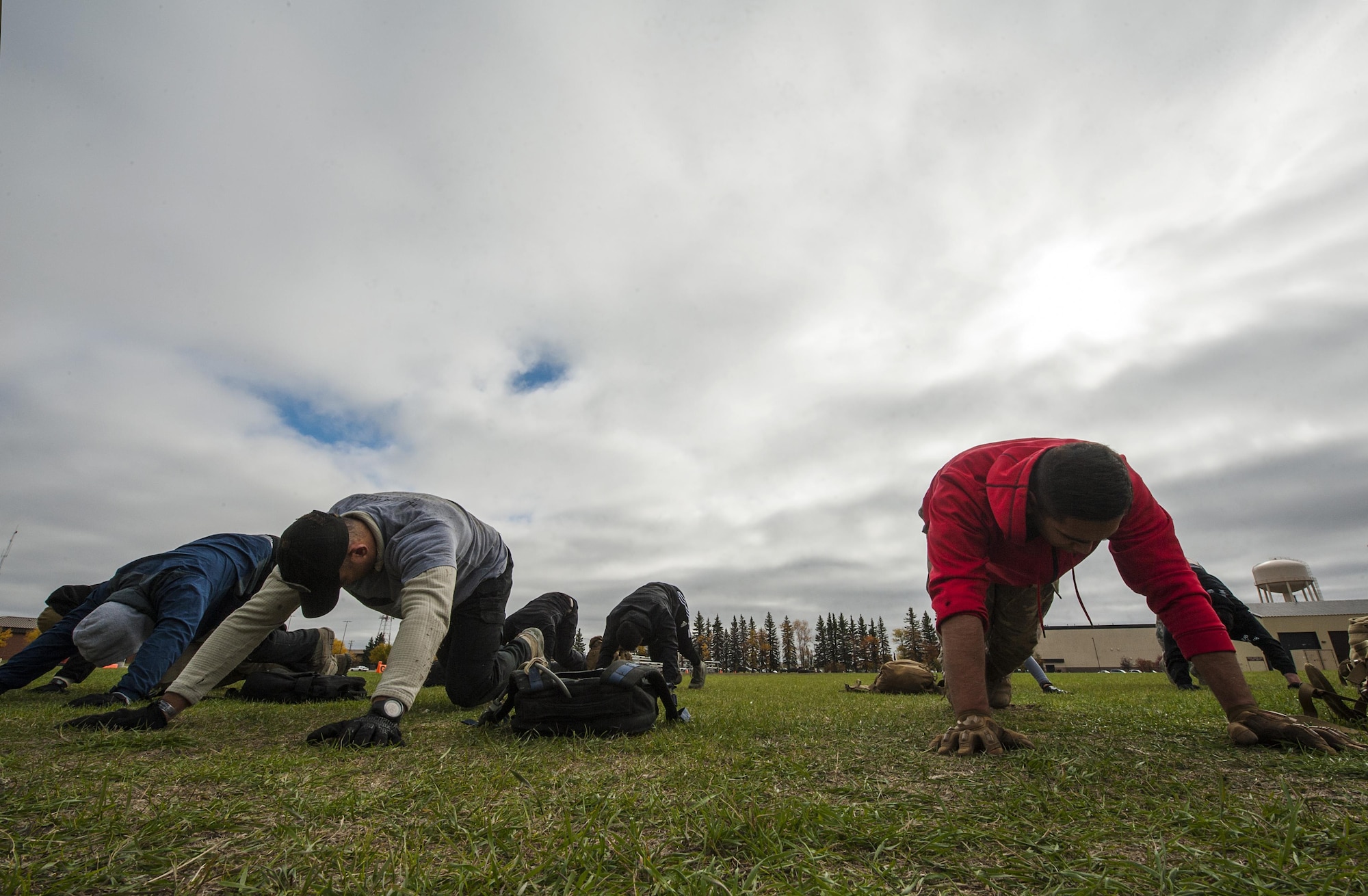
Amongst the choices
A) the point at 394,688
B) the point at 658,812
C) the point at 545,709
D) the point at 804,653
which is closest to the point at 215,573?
the point at 394,688

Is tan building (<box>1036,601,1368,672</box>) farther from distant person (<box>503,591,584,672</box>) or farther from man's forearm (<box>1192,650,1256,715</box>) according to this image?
man's forearm (<box>1192,650,1256,715</box>)

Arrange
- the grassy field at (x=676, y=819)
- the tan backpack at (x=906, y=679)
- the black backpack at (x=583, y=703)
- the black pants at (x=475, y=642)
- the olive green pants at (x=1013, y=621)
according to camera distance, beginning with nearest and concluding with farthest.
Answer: the grassy field at (x=676, y=819), the black backpack at (x=583, y=703), the olive green pants at (x=1013, y=621), the black pants at (x=475, y=642), the tan backpack at (x=906, y=679)

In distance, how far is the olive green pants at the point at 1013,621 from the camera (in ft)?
14.0

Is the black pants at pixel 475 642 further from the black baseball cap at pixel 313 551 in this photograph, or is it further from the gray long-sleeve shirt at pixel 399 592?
the black baseball cap at pixel 313 551

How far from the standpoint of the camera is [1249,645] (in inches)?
1106

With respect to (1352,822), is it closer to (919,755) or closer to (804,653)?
(919,755)

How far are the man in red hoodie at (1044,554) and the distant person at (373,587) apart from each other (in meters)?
2.78

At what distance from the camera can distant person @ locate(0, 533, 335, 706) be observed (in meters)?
4.82

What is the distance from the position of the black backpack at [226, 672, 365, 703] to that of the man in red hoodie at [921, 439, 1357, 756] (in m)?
5.63

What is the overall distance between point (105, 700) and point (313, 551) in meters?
3.00

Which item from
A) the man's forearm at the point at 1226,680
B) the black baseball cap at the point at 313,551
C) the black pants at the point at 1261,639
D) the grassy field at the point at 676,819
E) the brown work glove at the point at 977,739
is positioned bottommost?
the grassy field at the point at 676,819

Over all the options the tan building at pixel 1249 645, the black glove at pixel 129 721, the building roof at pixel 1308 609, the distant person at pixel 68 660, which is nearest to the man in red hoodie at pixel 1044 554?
the black glove at pixel 129 721

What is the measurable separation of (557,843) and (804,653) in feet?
377

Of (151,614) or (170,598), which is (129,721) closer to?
(170,598)
